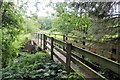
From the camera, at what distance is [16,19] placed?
9148mm

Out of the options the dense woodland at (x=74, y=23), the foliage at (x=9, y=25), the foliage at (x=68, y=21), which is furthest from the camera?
the foliage at (x=68, y=21)

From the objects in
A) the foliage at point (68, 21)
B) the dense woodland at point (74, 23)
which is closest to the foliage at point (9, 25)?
the dense woodland at point (74, 23)

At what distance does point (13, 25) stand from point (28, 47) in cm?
650

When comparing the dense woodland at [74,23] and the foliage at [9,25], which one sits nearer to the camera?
the dense woodland at [74,23]

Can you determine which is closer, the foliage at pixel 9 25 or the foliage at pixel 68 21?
the foliage at pixel 9 25

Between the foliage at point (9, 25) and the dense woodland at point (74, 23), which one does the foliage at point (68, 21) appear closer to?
the dense woodland at point (74, 23)

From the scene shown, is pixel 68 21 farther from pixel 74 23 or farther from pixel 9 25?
pixel 9 25

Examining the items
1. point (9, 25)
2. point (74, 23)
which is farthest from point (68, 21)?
point (9, 25)

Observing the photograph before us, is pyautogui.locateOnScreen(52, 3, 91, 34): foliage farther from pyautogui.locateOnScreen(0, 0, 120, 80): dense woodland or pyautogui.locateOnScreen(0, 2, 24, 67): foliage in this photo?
pyautogui.locateOnScreen(0, 2, 24, 67): foliage

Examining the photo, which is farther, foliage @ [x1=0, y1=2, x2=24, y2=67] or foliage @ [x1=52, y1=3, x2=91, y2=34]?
foliage @ [x1=52, y1=3, x2=91, y2=34]

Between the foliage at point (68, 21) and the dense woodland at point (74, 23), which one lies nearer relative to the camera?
the dense woodland at point (74, 23)

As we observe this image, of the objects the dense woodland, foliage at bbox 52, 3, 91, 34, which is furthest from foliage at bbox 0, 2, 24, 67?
foliage at bbox 52, 3, 91, 34

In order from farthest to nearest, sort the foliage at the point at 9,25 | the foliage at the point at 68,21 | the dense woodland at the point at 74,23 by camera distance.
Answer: the foliage at the point at 68,21 → the foliage at the point at 9,25 → the dense woodland at the point at 74,23

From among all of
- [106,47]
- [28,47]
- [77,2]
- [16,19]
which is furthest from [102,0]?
[28,47]
